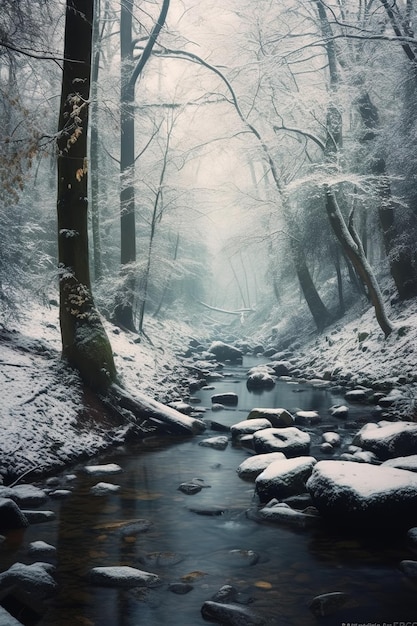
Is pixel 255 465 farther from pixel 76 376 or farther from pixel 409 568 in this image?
→ pixel 76 376

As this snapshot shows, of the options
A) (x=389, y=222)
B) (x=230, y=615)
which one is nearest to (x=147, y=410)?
(x=230, y=615)

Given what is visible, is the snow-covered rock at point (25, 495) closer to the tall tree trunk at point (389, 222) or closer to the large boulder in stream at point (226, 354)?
the tall tree trunk at point (389, 222)

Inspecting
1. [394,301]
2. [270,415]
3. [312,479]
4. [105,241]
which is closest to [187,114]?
[105,241]

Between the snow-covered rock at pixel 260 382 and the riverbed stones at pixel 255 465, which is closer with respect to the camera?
the riverbed stones at pixel 255 465

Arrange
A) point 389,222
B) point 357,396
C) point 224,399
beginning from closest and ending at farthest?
point 357,396
point 224,399
point 389,222

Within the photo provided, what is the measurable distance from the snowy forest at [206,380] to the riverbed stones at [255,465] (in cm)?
4

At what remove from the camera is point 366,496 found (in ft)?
15.3

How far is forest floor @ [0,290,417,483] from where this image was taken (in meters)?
6.54

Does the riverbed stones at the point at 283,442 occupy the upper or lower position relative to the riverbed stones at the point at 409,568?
lower

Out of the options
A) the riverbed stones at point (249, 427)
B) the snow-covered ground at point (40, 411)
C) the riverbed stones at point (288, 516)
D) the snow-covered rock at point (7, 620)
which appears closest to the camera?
the snow-covered rock at point (7, 620)

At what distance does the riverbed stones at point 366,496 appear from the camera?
15.1ft

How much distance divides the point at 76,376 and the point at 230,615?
18.0 ft

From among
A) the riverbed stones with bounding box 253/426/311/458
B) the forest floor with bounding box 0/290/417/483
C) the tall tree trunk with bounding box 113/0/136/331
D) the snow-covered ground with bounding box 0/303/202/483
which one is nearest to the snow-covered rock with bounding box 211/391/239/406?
the forest floor with bounding box 0/290/417/483

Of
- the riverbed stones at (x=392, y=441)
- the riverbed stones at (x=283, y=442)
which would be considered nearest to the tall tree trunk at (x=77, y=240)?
the riverbed stones at (x=283, y=442)
